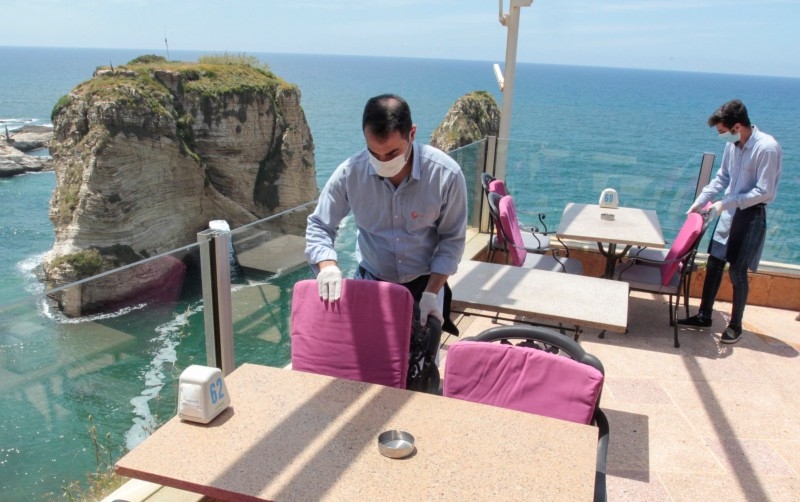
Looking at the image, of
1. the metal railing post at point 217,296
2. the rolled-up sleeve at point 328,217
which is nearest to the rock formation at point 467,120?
the metal railing post at point 217,296

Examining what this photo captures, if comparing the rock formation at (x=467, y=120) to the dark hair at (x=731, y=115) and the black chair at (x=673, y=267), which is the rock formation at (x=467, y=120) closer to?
the black chair at (x=673, y=267)

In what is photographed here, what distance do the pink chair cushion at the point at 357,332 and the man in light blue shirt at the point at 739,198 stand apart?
316 centimetres

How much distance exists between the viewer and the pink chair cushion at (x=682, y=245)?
14.0 ft

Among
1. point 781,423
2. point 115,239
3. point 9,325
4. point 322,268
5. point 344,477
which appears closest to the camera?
point 344,477

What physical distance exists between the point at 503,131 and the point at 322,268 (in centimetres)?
427

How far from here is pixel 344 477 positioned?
59.7 inches

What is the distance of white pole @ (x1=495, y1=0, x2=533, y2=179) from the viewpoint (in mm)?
5832

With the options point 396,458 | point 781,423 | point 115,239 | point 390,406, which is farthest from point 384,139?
point 115,239

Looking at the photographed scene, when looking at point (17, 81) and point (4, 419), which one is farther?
point (17, 81)

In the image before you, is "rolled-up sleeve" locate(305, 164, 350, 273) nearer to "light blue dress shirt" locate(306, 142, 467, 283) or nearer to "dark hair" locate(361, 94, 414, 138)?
"light blue dress shirt" locate(306, 142, 467, 283)

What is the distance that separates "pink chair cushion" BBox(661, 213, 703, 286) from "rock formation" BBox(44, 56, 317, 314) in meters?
37.4

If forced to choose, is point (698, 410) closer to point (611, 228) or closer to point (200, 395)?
point (611, 228)

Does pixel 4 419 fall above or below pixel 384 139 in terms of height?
below

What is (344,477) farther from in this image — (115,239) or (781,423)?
(115,239)
